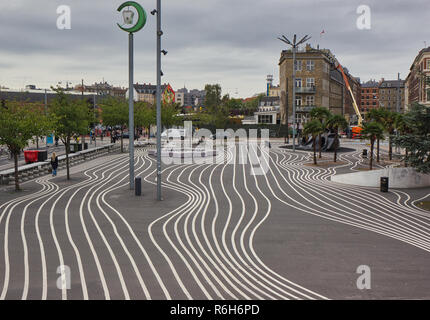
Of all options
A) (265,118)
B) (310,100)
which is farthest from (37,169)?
(265,118)

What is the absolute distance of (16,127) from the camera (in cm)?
2106

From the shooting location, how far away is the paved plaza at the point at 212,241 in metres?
9.55

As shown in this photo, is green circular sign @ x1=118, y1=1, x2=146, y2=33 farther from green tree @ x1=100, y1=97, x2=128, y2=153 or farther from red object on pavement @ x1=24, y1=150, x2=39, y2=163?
green tree @ x1=100, y1=97, x2=128, y2=153

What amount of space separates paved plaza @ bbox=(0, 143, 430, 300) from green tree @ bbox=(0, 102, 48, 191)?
2.34 metres

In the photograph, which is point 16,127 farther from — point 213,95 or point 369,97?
point 369,97

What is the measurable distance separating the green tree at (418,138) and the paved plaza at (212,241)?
1912 millimetres

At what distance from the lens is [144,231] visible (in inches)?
558

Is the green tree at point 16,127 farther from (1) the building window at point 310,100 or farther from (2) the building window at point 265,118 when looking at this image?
(2) the building window at point 265,118

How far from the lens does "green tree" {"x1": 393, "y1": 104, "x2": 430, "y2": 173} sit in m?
18.5

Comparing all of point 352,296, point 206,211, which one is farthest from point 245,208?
point 352,296

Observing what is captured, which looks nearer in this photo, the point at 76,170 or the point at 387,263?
the point at 387,263

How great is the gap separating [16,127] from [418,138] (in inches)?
733
